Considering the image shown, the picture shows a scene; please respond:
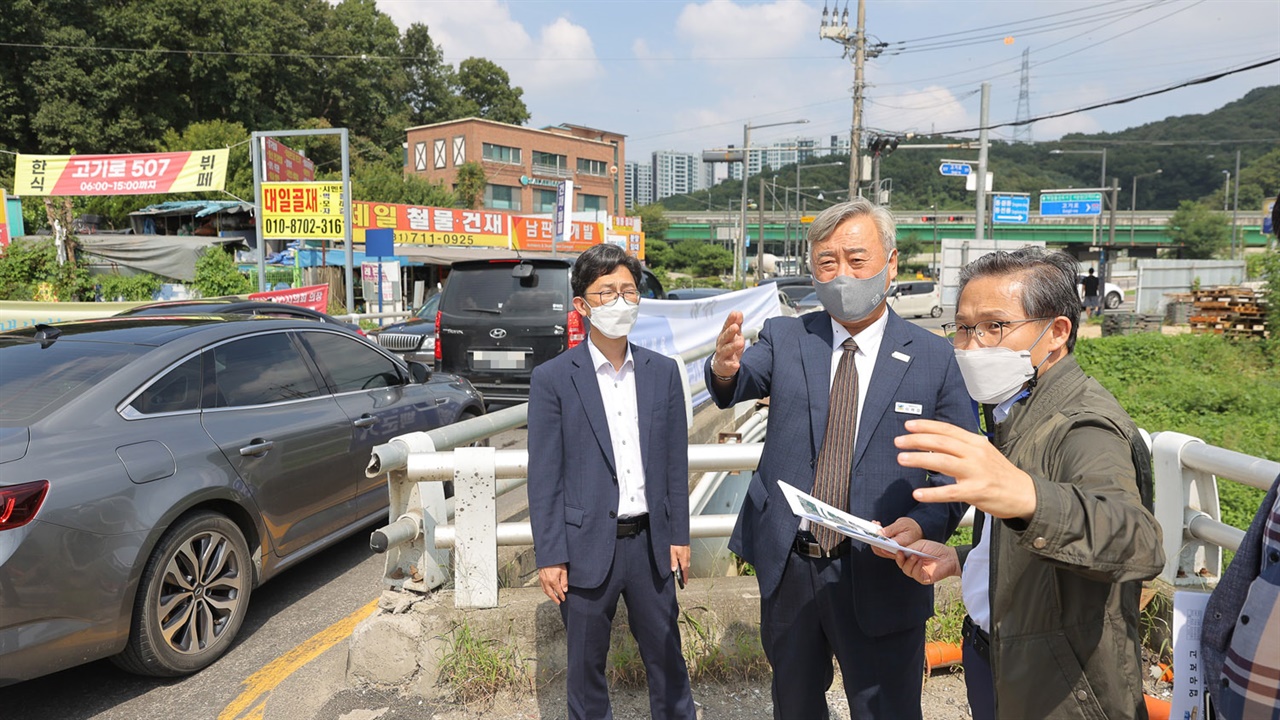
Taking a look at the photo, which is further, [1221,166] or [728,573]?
[1221,166]

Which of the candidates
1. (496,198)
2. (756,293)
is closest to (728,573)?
(756,293)

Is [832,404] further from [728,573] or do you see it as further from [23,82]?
[23,82]

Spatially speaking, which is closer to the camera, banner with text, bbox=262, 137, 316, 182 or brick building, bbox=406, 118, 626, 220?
banner with text, bbox=262, 137, 316, 182

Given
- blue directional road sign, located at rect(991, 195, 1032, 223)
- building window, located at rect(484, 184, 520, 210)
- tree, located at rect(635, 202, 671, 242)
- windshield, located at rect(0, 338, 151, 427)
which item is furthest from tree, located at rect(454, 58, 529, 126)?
windshield, located at rect(0, 338, 151, 427)

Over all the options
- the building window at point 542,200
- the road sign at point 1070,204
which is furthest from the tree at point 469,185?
the road sign at point 1070,204

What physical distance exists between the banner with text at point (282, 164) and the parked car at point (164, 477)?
12170 millimetres

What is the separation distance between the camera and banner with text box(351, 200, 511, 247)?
1134 inches

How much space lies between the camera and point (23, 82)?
39906 mm

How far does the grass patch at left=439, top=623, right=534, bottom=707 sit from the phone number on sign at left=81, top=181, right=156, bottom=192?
51.9 ft

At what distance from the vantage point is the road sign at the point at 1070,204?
42.1 m

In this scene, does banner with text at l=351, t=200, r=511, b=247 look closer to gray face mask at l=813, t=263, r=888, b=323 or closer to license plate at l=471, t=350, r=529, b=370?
license plate at l=471, t=350, r=529, b=370

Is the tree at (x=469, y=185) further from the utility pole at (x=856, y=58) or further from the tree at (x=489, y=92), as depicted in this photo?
the utility pole at (x=856, y=58)

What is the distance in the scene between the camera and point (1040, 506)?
1342 millimetres

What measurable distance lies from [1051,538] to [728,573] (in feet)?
10.4
